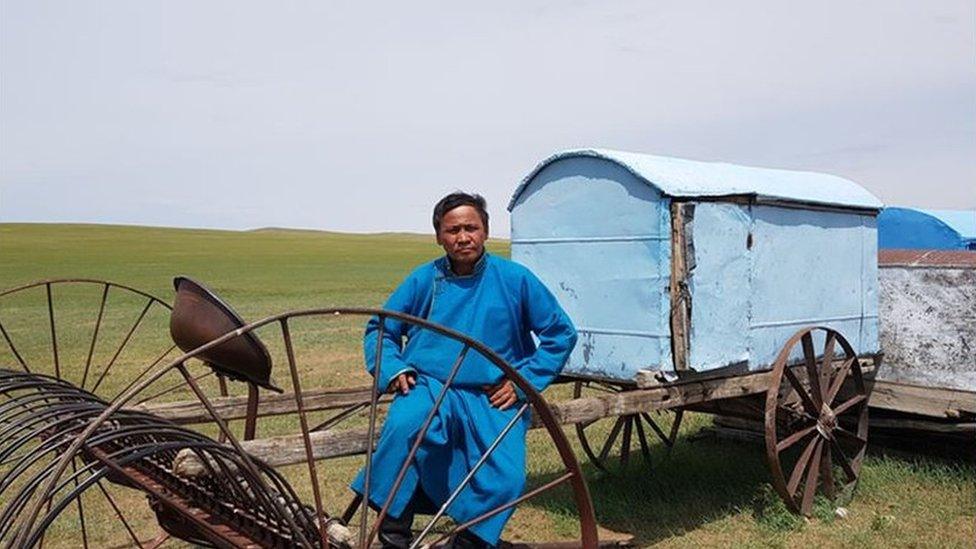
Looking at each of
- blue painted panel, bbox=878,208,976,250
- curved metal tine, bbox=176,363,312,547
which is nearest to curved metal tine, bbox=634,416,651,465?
curved metal tine, bbox=176,363,312,547

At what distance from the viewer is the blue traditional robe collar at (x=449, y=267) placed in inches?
156

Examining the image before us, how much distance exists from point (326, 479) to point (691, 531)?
2742 mm

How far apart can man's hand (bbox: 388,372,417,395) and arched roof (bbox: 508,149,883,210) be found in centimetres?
195

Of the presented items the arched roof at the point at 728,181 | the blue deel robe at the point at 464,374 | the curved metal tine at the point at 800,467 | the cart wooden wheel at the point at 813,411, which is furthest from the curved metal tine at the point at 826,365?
the blue deel robe at the point at 464,374

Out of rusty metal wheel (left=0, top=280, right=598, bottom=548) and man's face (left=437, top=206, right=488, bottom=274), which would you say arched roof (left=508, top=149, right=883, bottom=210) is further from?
rusty metal wheel (left=0, top=280, right=598, bottom=548)

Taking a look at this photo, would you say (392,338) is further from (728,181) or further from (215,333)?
(728,181)

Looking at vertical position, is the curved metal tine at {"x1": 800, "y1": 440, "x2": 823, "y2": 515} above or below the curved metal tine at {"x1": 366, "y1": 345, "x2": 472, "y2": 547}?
below

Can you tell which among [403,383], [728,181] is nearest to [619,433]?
[728,181]

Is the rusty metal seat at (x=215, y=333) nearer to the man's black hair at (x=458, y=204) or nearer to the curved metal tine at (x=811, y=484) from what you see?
the man's black hair at (x=458, y=204)

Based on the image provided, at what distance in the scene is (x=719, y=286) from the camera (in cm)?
536

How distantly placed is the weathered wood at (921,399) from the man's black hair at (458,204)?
4.08 metres

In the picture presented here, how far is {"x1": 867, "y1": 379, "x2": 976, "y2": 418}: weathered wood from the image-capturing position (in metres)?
6.34

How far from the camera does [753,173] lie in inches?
232

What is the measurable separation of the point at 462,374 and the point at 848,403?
11.7ft
